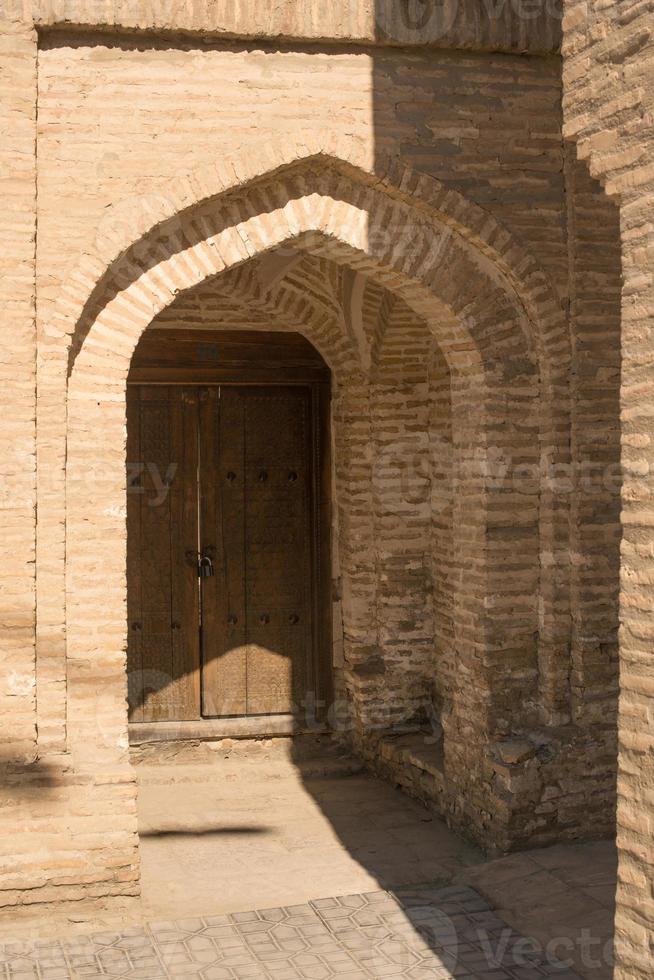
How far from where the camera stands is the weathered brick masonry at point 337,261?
5.58 metres

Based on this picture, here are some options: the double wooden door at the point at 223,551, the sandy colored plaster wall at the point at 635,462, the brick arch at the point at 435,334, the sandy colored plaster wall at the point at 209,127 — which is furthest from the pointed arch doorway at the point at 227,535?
the sandy colored plaster wall at the point at 635,462

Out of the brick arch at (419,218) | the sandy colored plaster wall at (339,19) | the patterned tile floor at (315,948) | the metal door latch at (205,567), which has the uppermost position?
the sandy colored plaster wall at (339,19)

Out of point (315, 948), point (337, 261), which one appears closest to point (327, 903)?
point (315, 948)

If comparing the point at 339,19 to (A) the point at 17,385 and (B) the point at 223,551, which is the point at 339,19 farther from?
(B) the point at 223,551

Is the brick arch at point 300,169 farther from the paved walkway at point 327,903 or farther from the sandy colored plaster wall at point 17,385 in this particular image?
the paved walkway at point 327,903

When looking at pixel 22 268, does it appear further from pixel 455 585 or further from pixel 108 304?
pixel 455 585

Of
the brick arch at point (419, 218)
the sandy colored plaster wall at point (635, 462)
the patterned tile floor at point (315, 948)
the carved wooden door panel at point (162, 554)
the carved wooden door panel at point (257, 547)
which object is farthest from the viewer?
the carved wooden door panel at point (257, 547)

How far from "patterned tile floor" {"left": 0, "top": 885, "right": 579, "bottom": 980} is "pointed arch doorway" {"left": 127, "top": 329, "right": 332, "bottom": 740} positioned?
2.60 metres

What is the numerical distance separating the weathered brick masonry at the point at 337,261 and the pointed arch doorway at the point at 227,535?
5.82ft

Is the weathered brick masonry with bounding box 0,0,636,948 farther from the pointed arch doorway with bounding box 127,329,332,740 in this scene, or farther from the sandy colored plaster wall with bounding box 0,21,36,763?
the pointed arch doorway with bounding box 127,329,332,740

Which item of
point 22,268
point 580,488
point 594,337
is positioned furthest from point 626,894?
point 22,268

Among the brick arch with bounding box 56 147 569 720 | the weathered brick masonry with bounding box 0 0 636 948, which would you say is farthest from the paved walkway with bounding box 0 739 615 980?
the brick arch with bounding box 56 147 569 720

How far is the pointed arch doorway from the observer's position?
8141mm

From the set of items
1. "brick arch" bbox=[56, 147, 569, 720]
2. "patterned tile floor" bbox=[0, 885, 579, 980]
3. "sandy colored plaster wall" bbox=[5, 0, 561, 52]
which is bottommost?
"patterned tile floor" bbox=[0, 885, 579, 980]
